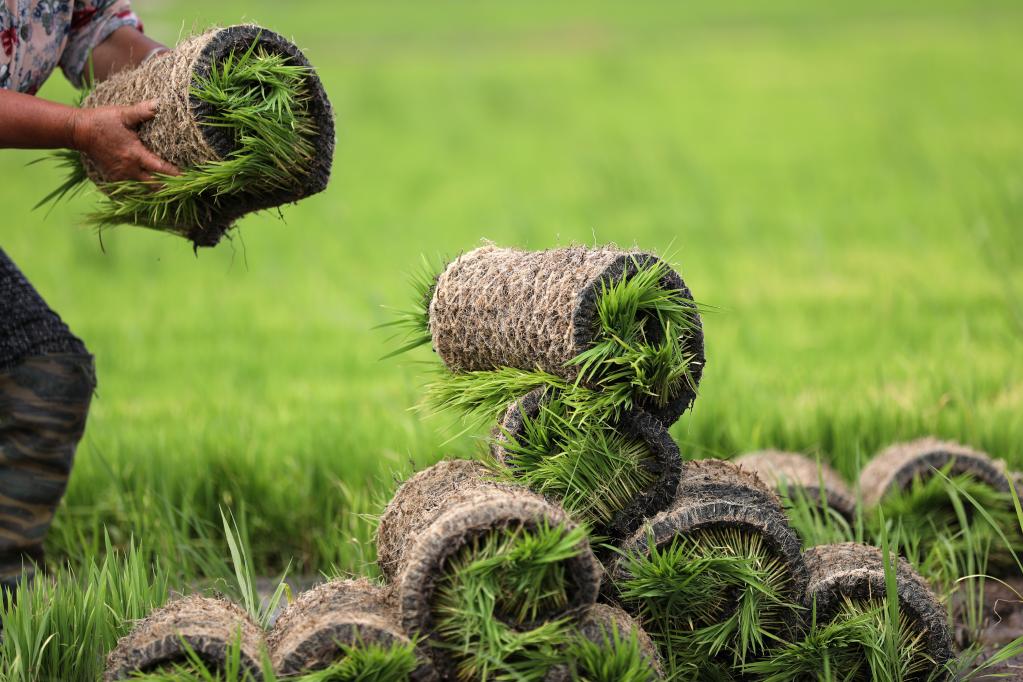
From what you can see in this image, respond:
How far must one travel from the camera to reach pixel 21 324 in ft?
10.5

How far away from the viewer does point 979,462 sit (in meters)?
3.57

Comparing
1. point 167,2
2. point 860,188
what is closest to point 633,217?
point 860,188

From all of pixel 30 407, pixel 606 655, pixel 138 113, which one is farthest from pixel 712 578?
pixel 30 407

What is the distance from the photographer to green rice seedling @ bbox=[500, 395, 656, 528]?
8.45ft

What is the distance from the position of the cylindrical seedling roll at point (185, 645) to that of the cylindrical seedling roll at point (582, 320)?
845 mm

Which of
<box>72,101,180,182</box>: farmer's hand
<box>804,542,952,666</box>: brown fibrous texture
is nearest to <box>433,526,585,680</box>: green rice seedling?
<box>804,542,952,666</box>: brown fibrous texture

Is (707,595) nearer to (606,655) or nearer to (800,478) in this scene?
(606,655)

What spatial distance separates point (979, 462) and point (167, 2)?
34.3 m

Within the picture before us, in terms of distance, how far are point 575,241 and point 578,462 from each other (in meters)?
0.53

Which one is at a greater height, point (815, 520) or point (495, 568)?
point (495, 568)

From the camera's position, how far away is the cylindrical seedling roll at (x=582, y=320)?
251 cm

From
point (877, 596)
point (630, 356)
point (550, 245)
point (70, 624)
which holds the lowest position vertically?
point (550, 245)

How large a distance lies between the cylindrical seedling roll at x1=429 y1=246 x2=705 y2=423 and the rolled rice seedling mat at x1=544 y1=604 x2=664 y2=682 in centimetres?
50

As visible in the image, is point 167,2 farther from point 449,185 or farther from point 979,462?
point 979,462
